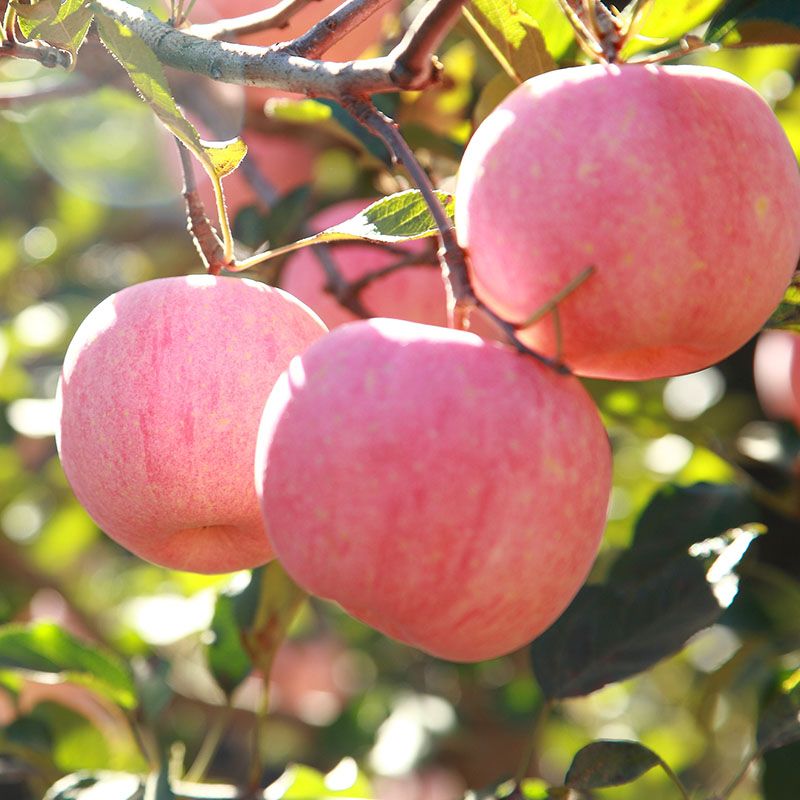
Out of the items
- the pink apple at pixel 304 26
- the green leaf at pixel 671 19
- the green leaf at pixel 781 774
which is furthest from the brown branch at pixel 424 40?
the green leaf at pixel 781 774

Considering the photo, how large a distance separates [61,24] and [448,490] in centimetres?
38

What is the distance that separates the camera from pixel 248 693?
6.37ft

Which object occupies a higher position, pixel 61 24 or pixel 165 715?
pixel 61 24

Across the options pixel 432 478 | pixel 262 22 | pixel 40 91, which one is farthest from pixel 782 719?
pixel 40 91

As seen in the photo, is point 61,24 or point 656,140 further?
point 61,24

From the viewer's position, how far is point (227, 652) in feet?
3.16

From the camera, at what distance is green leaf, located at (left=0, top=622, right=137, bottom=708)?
0.88m

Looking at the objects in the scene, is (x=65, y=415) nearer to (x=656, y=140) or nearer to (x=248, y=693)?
(x=656, y=140)

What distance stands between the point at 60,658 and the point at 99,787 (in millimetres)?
113

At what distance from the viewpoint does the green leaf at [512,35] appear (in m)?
0.65

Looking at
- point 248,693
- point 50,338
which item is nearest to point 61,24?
point 50,338

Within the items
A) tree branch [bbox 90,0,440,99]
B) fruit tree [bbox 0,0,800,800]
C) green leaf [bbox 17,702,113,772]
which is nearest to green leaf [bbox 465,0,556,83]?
fruit tree [bbox 0,0,800,800]

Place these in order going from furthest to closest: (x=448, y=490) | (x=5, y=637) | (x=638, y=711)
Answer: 1. (x=638, y=711)
2. (x=5, y=637)
3. (x=448, y=490)

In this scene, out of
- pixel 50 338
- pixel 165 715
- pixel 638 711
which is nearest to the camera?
pixel 50 338
